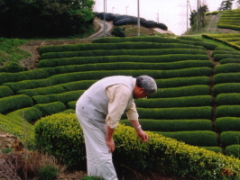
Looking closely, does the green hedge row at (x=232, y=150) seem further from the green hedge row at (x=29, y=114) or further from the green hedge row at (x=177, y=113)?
the green hedge row at (x=29, y=114)

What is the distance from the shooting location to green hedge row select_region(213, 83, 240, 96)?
24.0 m

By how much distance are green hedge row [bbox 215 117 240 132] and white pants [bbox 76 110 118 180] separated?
52.6ft

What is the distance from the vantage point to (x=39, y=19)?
3691cm

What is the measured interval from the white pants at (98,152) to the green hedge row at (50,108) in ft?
53.7

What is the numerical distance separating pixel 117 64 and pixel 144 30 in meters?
18.9

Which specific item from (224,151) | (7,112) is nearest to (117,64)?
(7,112)

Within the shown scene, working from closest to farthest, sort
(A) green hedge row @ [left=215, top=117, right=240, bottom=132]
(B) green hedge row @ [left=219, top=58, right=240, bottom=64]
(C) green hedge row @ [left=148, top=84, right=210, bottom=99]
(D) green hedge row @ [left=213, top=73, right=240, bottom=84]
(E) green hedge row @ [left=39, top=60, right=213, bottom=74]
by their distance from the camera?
(A) green hedge row @ [left=215, top=117, right=240, bottom=132], (C) green hedge row @ [left=148, top=84, right=210, bottom=99], (D) green hedge row @ [left=213, top=73, right=240, bottom=84], (E) green hedge row @ [left=39, top=60, right=213, bottom=74], (B) green hedge row @ [left=219, top=58, right=240, bottom=64]

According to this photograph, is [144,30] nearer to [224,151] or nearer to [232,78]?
[232,78]

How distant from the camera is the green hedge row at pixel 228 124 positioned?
20.4m

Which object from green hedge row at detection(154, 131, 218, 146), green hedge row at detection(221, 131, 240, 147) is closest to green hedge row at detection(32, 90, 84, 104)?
Answer: green hedge row at detection(154, 131, 218, 146)

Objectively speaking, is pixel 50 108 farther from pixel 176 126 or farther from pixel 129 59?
pixel 129 59

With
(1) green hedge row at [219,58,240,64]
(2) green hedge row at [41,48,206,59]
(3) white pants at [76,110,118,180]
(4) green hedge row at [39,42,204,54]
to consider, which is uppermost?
(3) white pants at [76,110,118,180]

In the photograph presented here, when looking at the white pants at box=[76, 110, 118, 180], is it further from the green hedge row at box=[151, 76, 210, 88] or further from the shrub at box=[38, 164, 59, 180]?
the green hedge row at box=[151, 76, 210, 88]

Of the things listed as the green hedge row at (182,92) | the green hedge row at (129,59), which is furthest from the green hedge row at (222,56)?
the green hedge row at (182,92)
